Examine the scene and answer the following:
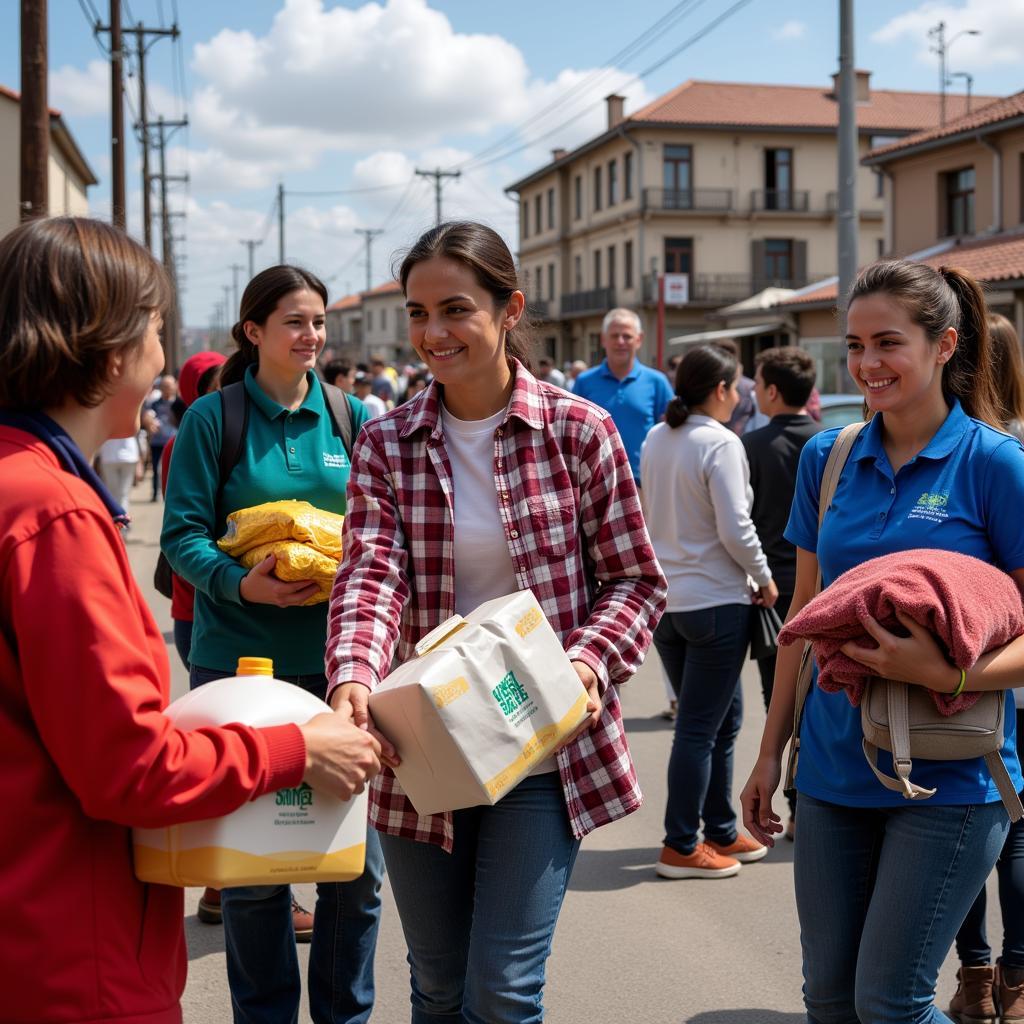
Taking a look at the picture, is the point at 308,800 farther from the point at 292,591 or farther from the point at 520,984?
the point at 292,591

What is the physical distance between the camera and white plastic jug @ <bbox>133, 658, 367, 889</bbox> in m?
1.96

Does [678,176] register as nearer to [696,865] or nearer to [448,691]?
[696,865]

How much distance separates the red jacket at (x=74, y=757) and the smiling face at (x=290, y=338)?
86.6 inches

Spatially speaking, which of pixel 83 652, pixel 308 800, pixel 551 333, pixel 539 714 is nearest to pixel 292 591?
pixel 539 714

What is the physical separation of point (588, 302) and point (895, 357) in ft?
196

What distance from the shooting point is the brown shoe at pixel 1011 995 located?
3932mm

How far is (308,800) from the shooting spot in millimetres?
2102

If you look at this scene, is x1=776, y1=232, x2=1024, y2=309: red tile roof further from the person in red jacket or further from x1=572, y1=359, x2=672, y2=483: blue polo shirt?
the person in red jacket

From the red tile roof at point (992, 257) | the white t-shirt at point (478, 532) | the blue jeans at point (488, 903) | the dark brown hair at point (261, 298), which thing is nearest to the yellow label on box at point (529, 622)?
the white t-shirt at point (478, 532)

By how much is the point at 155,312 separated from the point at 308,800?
827 mm

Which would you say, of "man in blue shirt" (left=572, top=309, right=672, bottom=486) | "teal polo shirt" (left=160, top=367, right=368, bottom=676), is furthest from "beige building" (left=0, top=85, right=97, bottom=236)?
"teal polo shirt" (left=160, top=367, right=368, bottom=676)

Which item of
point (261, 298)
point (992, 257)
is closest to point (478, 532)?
point (261, 298)

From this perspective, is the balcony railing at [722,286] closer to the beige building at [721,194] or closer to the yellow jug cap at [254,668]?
the beige building at [721,194]

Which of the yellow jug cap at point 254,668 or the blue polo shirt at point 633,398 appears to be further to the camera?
the blue polo shirt at point 633,398
